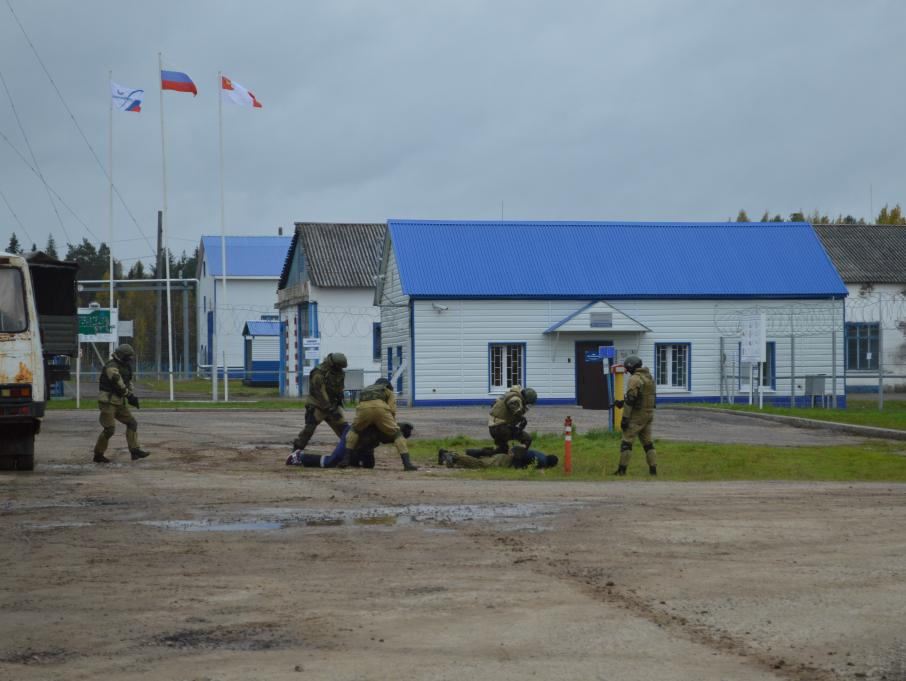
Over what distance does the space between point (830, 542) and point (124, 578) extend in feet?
18.7

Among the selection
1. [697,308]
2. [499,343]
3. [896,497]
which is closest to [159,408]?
[499,343]

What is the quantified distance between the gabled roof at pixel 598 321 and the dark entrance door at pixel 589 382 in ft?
2.71

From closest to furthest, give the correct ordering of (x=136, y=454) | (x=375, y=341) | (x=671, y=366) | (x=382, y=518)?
1. (x=382, y=518)
2. (x=136, y=454)
3. (x=671, y=366)
4. (x=375, y=341)

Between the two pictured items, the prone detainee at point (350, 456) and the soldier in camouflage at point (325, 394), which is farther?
the soldier in camouflage at point (325, 394)

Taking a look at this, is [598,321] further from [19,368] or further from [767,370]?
[19,368]

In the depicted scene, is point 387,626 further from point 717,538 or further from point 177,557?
point 717,538

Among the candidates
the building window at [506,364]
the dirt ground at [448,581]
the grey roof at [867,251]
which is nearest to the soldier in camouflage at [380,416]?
the dirt ground at [448,581]

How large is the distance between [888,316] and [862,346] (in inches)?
71.5

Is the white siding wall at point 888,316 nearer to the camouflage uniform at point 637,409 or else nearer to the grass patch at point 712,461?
the grass patch at point 712,461

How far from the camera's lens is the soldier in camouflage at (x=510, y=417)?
19.4 meters

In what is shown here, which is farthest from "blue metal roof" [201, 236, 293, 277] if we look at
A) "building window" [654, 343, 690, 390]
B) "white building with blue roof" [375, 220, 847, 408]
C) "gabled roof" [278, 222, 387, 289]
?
"building window" [654, 343, 690, 390]

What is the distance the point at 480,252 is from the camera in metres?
46.0

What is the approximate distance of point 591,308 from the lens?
147ft

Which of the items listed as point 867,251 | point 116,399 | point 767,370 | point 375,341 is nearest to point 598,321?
point 767,370
